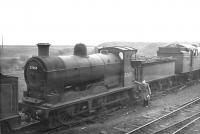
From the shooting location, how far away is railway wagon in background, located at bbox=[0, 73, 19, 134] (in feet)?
28.6

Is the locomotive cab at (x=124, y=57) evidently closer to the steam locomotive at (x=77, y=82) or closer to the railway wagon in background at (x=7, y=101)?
the steam locomotive at (x=77, y=82)

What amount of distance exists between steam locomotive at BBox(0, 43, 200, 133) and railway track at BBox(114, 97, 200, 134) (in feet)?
6.59

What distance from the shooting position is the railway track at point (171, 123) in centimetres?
1059

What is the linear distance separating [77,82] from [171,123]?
4576mm

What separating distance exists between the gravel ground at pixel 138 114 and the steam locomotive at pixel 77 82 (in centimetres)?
64

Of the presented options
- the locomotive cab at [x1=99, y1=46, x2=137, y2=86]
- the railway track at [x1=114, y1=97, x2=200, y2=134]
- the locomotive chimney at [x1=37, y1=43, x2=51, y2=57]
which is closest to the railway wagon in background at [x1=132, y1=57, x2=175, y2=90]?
the locomotive cab at [x1=99, y1=46, x2=137, y2=86]

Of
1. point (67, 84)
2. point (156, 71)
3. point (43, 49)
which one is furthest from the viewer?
point (156, 71)

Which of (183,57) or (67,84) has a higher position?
(183,57)

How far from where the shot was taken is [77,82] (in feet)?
37.4

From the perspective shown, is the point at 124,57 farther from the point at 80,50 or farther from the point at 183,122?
the point at 183,122

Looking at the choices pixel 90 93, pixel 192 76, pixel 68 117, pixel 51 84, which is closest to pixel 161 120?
pixel 90 93

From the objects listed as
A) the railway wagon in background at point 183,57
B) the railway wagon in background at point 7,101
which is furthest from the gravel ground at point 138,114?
the railway wagon in background at point 183,57

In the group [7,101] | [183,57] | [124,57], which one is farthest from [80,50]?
[183,57]

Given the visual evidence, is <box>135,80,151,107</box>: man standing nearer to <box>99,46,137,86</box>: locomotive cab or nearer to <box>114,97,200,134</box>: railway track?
<box>99,46,137,86</box>: locomotive cab
